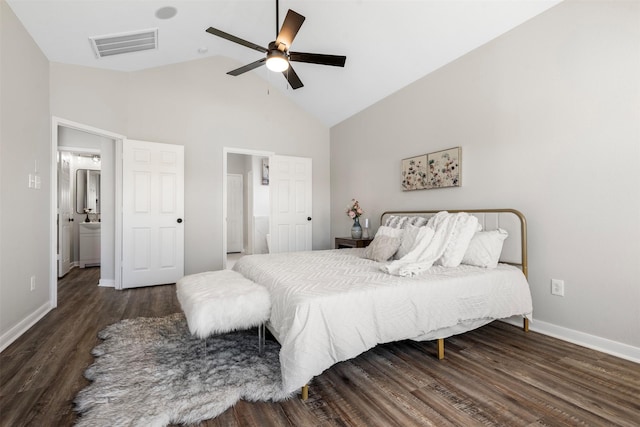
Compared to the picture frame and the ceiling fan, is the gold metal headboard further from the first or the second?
the ceiling fan

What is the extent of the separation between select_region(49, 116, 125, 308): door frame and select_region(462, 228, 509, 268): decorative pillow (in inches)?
166

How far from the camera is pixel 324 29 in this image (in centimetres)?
357

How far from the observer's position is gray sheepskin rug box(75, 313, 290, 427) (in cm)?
150

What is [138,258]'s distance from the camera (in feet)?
13.8

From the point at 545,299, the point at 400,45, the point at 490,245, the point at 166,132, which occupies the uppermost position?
the point at 400,45

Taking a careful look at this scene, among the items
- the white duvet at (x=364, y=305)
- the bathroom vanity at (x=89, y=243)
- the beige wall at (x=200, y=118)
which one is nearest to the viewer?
the white duvet at (x=364, y=305)

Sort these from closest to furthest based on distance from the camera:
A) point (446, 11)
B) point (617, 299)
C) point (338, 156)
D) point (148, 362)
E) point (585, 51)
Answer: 1. point (148, 362)
2. point (617, 299)
3. point (585, 51)
4. point (446, 11)
5. point (338, 156)

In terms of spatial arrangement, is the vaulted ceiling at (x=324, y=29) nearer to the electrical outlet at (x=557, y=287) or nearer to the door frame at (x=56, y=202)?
the door frame at (x=56, y=202)

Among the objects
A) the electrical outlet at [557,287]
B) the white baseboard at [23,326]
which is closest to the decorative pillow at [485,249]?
the electrical outlet at [557,287]

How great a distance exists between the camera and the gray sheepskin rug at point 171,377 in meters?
1.50

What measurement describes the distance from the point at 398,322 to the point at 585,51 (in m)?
2.50

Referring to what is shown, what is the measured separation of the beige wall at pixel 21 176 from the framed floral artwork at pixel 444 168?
13.0 ft

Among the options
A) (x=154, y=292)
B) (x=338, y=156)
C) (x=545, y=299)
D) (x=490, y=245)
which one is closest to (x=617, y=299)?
(x=545, y=299)

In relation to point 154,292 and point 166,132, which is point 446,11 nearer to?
point 166,132
